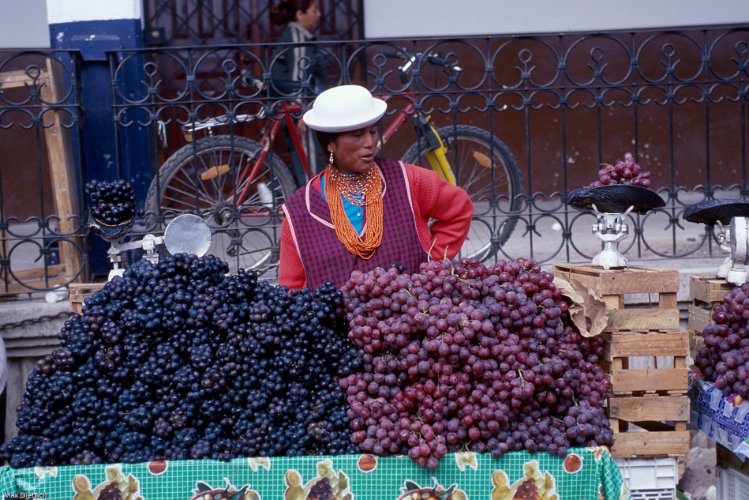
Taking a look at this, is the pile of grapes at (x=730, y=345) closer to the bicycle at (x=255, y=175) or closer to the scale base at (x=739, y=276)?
the scale base at (x=739, y=276)

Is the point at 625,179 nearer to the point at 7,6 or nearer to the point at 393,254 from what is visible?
the point at 393,254

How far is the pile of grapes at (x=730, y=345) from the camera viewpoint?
2662mm

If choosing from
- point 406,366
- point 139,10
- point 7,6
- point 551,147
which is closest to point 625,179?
point 406,366

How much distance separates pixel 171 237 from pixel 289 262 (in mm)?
429

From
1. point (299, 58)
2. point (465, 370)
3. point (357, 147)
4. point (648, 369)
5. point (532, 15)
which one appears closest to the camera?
point (465, 370)

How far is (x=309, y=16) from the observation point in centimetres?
633

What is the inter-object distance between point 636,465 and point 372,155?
133cm

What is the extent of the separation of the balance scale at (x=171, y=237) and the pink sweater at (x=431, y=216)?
300 mm

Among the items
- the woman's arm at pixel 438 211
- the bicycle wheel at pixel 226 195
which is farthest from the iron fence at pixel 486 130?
the woman's arm at pixel 438 211

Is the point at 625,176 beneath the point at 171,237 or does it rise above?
above

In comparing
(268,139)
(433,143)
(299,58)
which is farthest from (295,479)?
(299,58)

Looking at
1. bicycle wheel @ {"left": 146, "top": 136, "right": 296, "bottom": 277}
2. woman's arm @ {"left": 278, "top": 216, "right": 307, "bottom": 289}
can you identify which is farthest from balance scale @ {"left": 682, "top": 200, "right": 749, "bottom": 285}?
bicycle wheel @ {"left": 146, "top": 136, "right": 296, "bottom": 277}

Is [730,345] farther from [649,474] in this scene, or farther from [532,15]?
[532,15]

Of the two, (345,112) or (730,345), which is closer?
(730,345)
